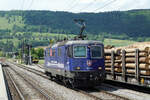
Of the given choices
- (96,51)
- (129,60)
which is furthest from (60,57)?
(129,60)

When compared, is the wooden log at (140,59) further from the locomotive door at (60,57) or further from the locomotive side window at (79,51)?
the locomotive door at (60,57)

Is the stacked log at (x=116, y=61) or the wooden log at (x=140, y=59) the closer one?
the wooden log at (x=140, y=59)

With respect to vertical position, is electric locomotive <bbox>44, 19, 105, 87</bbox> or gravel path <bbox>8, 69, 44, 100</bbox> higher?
electric locomotive <bbox>44, 19, 105, 87</bbox>

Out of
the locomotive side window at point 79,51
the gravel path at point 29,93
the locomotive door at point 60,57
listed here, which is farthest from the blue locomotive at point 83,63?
the gravel path at point 29,93

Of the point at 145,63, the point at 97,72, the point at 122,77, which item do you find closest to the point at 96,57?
the point at 97,72

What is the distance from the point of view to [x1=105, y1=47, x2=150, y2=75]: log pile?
14.3 metres

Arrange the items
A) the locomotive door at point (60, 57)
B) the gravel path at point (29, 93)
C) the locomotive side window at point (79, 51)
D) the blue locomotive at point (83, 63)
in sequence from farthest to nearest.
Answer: the locomotive door at point (60, 57)
the locomotive side window at point (79, 51)
the blue locomotive at point (83, 63)
the gravel path at point (29, 93)

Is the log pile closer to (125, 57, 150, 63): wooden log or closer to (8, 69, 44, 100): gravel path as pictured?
(125, 57, 150, 63): wooden log

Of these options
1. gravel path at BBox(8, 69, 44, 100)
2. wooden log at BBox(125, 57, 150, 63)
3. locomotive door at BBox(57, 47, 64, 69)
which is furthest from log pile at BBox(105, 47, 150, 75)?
gravel path at BBox(8, 69, 44, 100)

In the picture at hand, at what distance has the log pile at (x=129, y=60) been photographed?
14.3m

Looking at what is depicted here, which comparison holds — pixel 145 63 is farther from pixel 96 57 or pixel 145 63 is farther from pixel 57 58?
pixel 57 58

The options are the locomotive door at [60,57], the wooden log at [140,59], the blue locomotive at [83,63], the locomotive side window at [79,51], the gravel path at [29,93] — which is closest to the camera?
the wooden log at [140,59]

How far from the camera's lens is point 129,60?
15906 millimetres

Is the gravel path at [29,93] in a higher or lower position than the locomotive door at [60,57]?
lower
